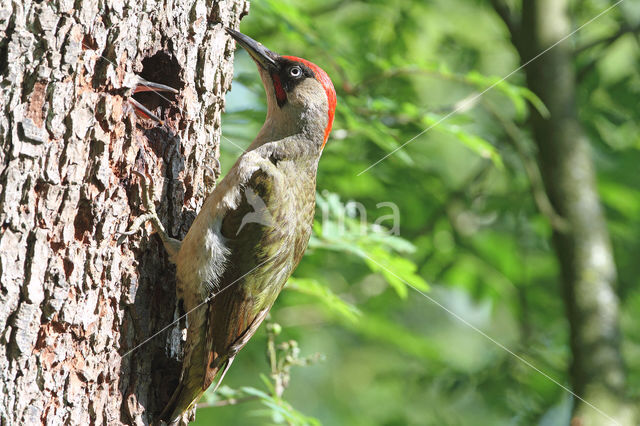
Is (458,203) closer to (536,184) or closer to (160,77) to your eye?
(536,184)

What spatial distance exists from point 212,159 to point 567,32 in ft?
13.6

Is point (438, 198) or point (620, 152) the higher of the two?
point (620, 152)

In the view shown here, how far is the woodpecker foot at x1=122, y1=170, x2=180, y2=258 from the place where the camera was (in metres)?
2.49

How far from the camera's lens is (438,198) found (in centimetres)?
555

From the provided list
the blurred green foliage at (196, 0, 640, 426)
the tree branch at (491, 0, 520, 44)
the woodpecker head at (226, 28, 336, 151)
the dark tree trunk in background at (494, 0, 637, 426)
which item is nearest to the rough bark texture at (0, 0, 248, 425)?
the woodpecker head at (226, 28, 336, 151)

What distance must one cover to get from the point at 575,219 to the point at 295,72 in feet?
10.3

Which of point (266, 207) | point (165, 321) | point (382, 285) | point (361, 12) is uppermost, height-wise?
point (361, 12)

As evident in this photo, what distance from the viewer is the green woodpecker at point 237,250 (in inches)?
103

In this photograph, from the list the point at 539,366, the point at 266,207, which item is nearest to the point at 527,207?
the point at 539,366

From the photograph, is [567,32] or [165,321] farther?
[567,32]

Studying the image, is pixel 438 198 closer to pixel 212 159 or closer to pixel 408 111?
pixel 408 111

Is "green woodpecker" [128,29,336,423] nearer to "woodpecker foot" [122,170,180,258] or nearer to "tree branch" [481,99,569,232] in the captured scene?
"woodpecker foot" [122,170,180,258]

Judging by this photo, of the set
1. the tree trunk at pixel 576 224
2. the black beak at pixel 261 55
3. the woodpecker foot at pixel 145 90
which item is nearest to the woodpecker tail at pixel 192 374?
the woodpecker foot at pixel 145 90

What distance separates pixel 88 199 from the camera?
2287 mm
